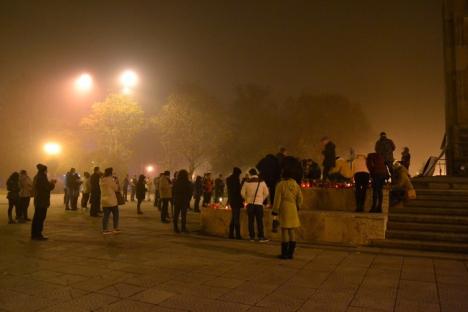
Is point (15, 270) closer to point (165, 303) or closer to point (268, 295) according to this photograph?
point (165, 303)

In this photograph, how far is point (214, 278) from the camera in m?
6.66

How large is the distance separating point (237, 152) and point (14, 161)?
860 inches

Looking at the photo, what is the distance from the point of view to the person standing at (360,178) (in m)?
11.0

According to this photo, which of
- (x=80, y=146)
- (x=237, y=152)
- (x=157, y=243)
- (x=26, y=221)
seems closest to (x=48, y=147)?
(x=80, y=146)

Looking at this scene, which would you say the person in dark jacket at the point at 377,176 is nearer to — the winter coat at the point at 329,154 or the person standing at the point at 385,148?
the person standing at the point at 385,148

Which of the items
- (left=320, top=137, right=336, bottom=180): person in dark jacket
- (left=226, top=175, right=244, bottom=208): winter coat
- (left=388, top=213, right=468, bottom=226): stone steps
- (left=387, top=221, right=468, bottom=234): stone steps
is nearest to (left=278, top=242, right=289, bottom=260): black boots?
(left=226, top=175, right=244, bottom=208): winter coat

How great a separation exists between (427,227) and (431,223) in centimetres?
34

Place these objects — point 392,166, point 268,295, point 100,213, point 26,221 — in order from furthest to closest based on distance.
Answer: point 100,213
point 26,221
point 392,166
point 268,295

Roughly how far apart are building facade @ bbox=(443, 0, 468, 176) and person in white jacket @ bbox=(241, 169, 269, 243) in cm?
1237

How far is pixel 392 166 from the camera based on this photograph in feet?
42.8

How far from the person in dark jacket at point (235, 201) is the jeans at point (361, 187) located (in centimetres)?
319

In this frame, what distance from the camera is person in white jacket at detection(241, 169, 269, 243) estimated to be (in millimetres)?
10289

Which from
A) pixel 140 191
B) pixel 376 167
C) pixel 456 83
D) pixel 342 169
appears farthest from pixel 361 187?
pixel 456 83

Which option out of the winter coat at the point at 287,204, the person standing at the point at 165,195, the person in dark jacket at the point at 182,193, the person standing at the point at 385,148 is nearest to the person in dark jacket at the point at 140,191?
the person standing at the point at 165,195
